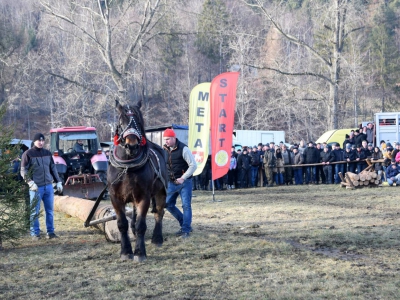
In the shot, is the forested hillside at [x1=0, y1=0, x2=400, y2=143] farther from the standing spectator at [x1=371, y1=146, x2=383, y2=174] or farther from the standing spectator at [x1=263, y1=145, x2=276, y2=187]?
the standing spectator at [x1=371, y1=146, x2=383, y2=174]

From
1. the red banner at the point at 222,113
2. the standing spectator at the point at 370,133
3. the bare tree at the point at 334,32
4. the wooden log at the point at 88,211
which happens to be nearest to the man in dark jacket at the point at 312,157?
the standing spectator at the point at 370,133

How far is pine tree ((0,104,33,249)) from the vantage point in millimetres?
8922

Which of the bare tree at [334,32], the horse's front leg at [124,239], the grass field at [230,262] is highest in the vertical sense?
the bare tree at [334,32]

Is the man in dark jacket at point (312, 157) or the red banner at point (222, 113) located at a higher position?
the red banner at point (222, 113)

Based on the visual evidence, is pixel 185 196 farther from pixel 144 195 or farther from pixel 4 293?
pixel 4 293

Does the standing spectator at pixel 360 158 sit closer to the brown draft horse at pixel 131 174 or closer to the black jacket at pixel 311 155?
the black jacket at pixel 311 155

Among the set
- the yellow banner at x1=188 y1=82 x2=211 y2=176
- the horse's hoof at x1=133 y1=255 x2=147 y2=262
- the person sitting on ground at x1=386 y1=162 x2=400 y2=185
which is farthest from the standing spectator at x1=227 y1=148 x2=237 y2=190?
the horse's hoof at x1=133 y1=255 x2=147 y2=262

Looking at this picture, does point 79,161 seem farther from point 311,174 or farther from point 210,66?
point 210,66

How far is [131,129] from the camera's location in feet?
26.7

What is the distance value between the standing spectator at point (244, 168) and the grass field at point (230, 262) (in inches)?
424

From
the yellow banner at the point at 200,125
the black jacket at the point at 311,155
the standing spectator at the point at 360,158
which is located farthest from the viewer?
the black jacket at the point at 311,155

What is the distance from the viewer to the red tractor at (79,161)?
17.3 m

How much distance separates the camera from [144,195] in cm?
858

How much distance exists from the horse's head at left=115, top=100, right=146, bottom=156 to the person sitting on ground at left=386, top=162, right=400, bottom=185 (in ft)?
48.3
